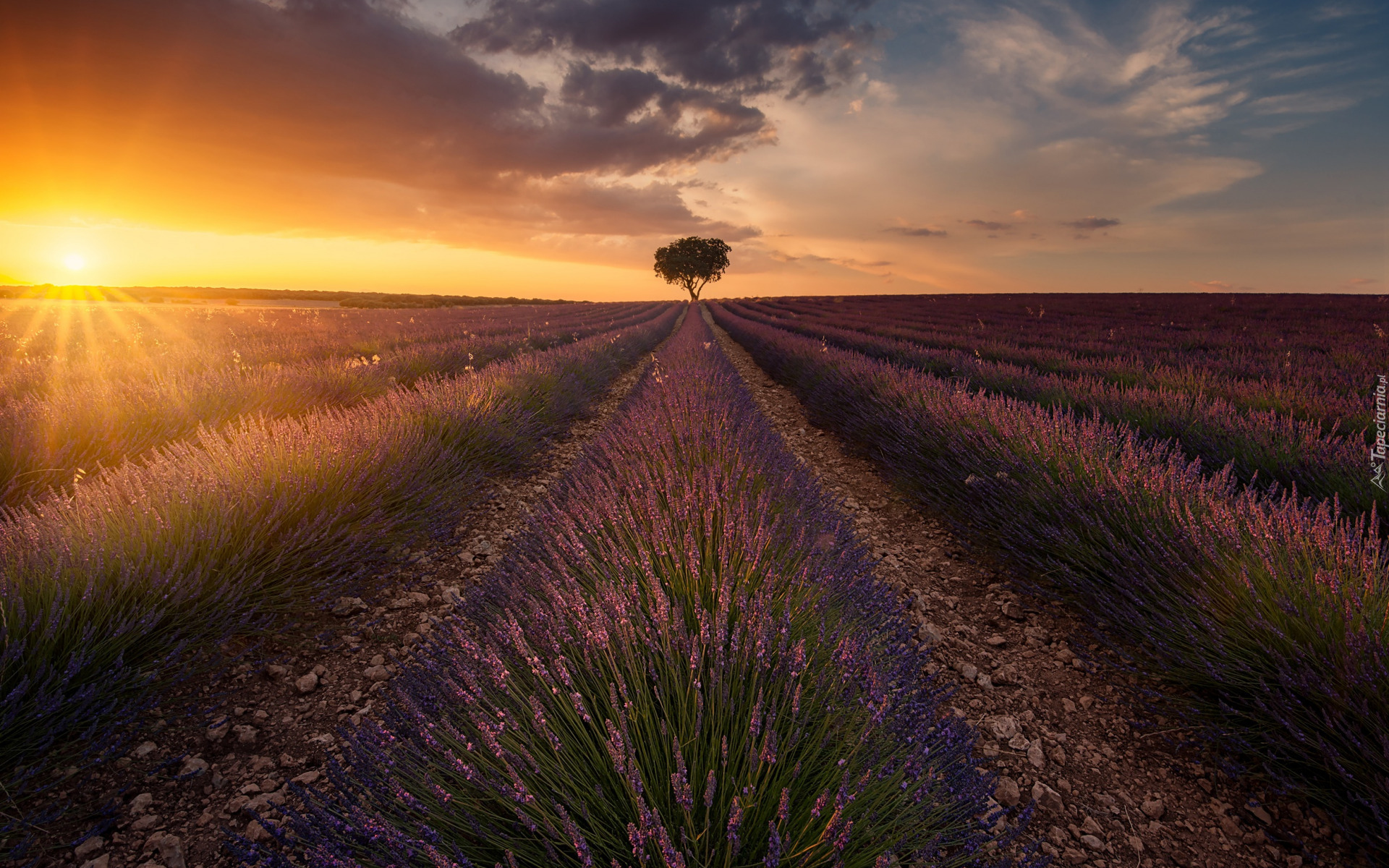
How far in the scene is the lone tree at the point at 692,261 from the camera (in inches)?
2653

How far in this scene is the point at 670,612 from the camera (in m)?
1.74

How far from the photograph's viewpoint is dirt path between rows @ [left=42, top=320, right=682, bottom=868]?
5.38 ft

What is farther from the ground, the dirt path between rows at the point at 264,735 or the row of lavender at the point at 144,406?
the row of lavender at the point at 144,406

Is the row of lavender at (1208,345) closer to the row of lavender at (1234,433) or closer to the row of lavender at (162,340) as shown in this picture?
the row of lavender at (1234,433)

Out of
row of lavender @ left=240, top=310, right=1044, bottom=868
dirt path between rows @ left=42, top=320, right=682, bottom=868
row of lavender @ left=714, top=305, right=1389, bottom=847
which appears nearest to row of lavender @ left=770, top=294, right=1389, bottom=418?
row of lavender @ left=714, top=305, right=1389, bottom=847

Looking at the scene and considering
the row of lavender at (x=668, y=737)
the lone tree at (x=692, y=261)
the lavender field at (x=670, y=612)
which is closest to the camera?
the row of lavender at (x=668, y=737)

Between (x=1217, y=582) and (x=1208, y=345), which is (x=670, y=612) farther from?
(x=1208, y=345)

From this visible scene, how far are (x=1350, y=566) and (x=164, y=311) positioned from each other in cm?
2463

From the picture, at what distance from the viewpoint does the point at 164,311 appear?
16719 mm

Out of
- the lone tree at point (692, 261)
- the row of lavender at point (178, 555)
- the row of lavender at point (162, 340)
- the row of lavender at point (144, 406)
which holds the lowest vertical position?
the row of lavender at point (178, 555)

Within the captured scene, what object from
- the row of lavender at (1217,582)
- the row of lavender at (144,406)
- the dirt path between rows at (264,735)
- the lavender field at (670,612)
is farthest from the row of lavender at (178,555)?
the row of lavender at (1217,582)

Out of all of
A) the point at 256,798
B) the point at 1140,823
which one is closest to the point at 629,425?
the point at 256,798

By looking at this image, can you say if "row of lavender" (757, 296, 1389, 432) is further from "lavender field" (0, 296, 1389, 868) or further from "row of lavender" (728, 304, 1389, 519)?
"lavender field" (0, 296, 1389, 868)

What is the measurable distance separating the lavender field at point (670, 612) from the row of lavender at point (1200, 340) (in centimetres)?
131
